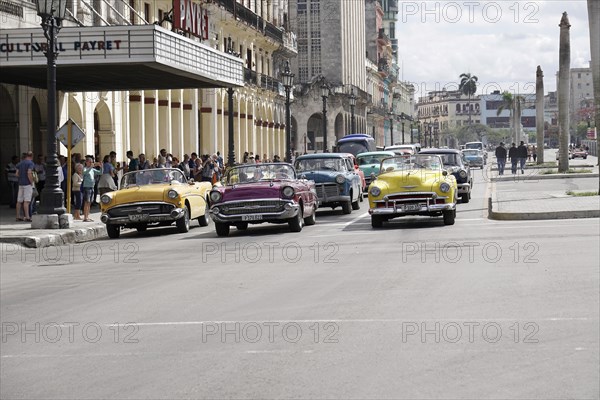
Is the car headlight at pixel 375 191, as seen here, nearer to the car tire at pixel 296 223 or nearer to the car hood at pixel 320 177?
the car tire at pixel 296 223

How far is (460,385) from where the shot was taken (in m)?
7.80

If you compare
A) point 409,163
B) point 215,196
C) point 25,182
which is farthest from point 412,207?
point 25,182

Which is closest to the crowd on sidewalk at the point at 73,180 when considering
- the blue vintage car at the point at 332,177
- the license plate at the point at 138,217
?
the license plate at the point at 138,217

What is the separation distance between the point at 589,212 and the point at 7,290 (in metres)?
13.9

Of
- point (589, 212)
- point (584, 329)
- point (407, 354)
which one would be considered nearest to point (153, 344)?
point (407, 354)

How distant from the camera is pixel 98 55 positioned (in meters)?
31.2

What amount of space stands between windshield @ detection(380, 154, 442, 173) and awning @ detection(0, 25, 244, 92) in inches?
393

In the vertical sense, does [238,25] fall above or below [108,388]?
above

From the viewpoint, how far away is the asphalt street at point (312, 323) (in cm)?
802

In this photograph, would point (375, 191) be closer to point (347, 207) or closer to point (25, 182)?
point (347, 207)

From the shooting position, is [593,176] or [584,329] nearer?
[584,329]

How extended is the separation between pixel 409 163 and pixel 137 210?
6102mm

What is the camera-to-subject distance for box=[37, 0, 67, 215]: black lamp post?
2522 cm

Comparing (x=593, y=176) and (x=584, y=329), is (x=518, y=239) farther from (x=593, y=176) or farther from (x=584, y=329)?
(x=593, y=176)
